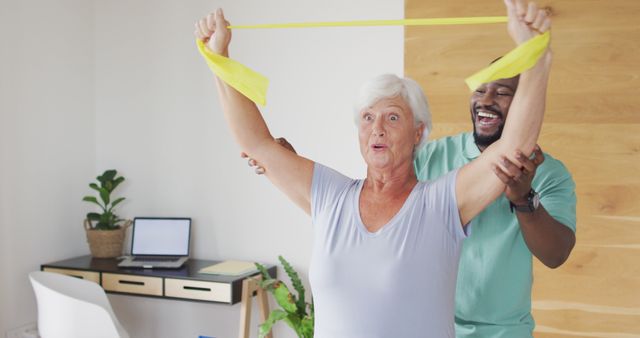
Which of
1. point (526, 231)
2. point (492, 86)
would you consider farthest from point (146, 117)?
point (526, 231)

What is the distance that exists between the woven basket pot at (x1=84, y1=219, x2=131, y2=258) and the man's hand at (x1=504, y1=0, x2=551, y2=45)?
3.09 metres

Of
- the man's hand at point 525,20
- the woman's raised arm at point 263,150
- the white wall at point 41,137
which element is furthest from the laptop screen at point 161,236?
the man's hand at point 525,20

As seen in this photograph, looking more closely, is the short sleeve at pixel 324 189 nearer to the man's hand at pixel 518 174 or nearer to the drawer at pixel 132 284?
the man's hand at pixel 518 174

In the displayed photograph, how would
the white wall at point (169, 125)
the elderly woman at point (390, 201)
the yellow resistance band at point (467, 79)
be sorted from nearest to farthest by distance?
the yellow resistance band at point (467, 79), the elderly woman at point (390, 201), the white wall at point (169, 125)

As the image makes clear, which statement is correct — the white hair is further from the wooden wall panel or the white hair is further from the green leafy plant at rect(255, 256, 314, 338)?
the green leafy plant at rect(255, 256, 314, 338)

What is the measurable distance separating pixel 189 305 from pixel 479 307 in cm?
255

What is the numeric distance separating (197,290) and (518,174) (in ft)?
7.73

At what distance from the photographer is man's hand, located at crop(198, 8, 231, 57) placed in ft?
4.91

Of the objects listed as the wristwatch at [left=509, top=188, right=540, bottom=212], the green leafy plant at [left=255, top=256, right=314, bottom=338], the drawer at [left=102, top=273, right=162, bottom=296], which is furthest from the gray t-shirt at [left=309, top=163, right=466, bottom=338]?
the drawer at [left=102, top=273, right=162, bottom=296]

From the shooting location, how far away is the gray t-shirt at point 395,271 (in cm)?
136

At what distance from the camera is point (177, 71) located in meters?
3.90

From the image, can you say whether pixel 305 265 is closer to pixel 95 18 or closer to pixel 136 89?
pixel 136 89

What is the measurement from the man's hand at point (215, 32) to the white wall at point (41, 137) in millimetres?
2420

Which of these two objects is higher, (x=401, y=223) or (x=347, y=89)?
(x=347, y=89)
